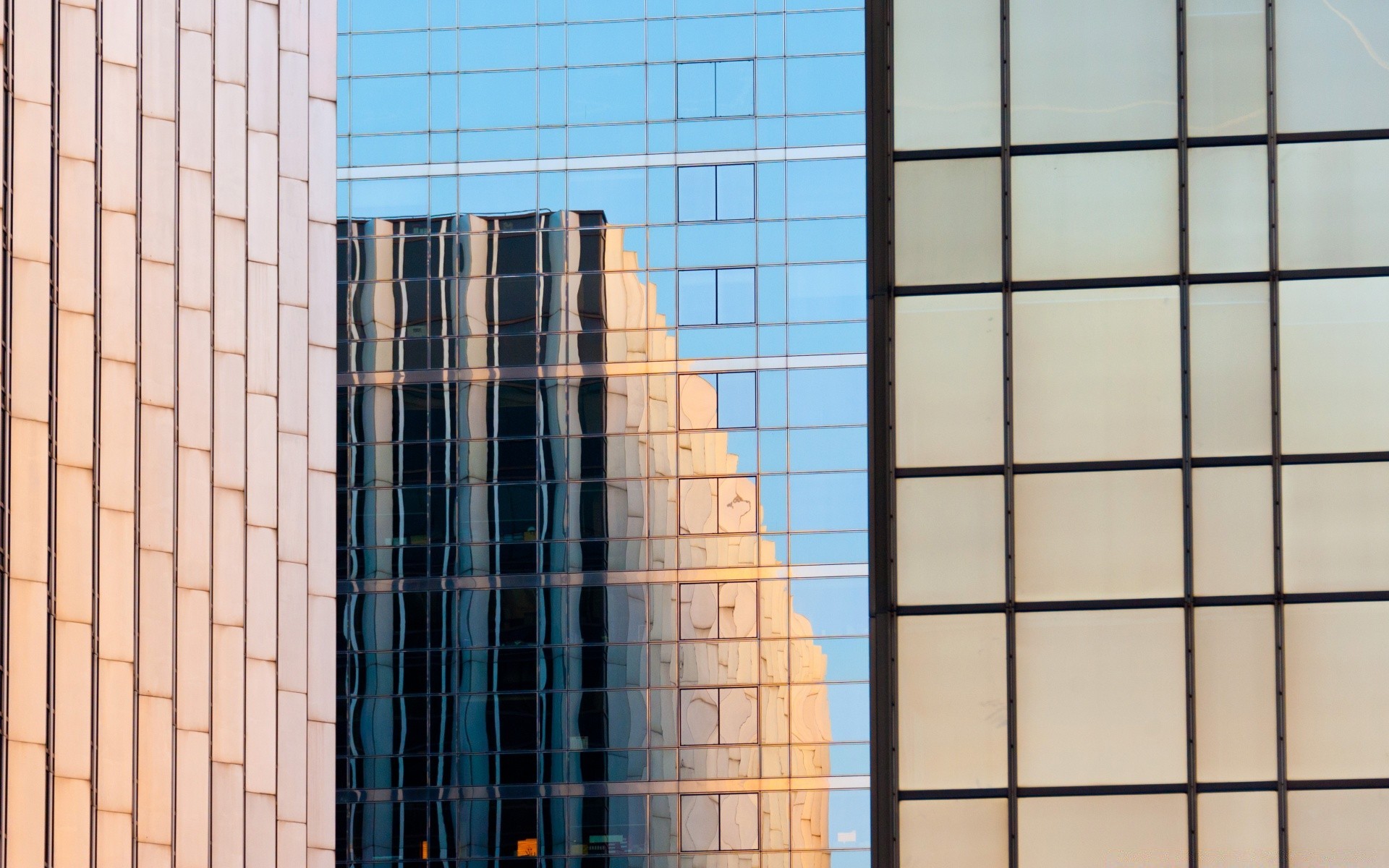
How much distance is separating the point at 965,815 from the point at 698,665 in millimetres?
32358

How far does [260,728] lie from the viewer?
20.4m

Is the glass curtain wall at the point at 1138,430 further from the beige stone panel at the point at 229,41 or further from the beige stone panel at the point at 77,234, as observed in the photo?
the beige stone panel at the point at 77,234

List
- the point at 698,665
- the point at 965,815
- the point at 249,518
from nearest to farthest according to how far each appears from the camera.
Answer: the point at 965,815
the point at 249,518
the point at 698,665

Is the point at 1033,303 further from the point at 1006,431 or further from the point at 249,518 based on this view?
the point at 249,518

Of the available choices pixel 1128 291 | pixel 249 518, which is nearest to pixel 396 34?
pixel 249 518

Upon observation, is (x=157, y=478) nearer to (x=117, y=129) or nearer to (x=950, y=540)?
(x=117, y=129)

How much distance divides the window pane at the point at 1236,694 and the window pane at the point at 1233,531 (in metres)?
0.28

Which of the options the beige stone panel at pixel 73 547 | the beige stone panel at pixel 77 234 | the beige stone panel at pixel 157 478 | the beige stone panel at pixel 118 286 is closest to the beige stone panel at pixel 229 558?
the beige stone panel at pixel 157 478

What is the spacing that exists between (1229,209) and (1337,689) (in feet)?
17.0

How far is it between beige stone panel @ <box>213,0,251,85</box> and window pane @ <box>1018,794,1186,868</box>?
40.0ft

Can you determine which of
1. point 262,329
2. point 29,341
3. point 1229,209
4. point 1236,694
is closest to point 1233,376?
point 1229,209

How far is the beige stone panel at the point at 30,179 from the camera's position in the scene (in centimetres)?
1473

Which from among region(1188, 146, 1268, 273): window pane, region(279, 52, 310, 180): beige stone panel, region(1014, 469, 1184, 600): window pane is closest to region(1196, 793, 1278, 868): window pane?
region(1014, 469, 1184, 600): window pane

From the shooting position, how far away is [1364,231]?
1816 centimetres
